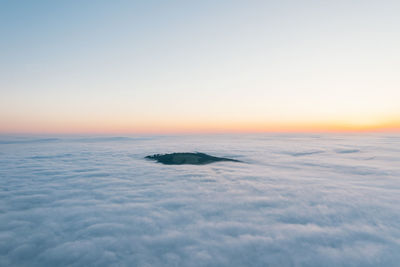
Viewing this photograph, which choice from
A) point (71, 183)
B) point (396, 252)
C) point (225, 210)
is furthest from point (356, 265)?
point (71, 183)

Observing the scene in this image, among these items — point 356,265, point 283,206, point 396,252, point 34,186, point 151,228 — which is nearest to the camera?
point 356,265

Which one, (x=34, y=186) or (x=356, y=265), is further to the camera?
(x=34, y=186)

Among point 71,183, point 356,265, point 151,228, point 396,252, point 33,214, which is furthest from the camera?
point 71,183

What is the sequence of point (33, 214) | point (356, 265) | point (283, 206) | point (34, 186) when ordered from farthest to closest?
point (34, 186) < point (283, 206) < point (33, 214) < point (356, 265)

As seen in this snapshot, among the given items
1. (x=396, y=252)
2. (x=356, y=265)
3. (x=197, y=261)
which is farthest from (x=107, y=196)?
(x=396, y=252)

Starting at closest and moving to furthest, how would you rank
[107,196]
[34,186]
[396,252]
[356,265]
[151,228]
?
1. [356,265]
2. [396,252]
3. [151,228]
4. [107,196]
5. [34,186]

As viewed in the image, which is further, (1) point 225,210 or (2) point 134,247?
(1) point 225,210

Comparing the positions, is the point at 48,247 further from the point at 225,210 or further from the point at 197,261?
the point at 225,210

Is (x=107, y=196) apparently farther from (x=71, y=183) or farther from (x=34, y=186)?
(x=34, y=186)

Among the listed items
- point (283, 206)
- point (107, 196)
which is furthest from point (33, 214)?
point (283, 206)
